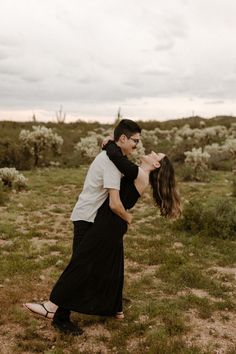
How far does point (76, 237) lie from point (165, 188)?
3.83ft

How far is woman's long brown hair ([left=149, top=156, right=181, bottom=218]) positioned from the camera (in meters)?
5.53

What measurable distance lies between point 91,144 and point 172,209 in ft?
63.7

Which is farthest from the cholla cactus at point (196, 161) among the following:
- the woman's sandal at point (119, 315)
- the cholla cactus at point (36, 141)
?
the woman's sandal at point (119, 315)

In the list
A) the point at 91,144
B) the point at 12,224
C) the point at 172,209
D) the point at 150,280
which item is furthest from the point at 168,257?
the point at 91,144

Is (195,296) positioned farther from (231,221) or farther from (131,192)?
(231,221)

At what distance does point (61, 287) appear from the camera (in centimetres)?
549

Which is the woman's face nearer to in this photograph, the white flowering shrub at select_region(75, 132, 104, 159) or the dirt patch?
the dirt patch

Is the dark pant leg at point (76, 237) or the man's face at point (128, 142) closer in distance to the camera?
the man's face at point (128, 142)

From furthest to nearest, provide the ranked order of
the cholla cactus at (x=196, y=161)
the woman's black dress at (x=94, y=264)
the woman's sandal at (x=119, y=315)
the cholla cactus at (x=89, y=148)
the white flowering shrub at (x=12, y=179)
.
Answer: the cholla cactus at (x=89, y=148)
the cholla cactus at (x=196, y=161)
the white flowering shrub at (x=12, y=179)
the woman's sandal at (x=119, y=315)
the woman's black dress at (x=94, y=264)

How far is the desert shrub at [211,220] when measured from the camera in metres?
10.2

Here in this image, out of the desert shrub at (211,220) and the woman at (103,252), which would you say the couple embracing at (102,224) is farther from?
the desert shrub at (211,220)

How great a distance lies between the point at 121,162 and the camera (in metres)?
5.16

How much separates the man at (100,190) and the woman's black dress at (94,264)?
102 mm

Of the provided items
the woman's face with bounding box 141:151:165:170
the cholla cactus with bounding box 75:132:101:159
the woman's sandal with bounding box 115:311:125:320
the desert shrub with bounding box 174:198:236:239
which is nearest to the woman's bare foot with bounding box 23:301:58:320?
the woman's sandal with bounding box 115:311:125:320
